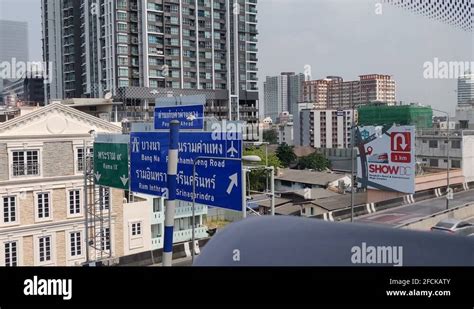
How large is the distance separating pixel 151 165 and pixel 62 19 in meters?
2.17

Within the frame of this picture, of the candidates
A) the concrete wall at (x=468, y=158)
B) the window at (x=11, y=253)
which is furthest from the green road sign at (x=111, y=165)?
the concrete wall at (x=468, y=158)

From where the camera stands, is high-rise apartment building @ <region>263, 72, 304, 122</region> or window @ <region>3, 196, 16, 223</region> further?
high-rise apartment building @ <region>263, 72, 304, 122</region>

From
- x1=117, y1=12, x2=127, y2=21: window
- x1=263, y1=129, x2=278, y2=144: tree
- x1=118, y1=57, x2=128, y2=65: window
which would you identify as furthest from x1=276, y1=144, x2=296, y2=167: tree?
x1=117, y1=12, x2=127, y2=21: window

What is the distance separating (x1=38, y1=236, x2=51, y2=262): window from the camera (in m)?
2.93

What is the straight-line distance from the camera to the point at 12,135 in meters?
2.95

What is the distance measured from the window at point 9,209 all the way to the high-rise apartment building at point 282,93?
1.75 metres

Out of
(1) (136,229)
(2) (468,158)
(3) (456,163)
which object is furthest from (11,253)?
(2) (468,158)

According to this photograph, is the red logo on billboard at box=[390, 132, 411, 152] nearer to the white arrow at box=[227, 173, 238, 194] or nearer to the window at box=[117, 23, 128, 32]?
the white arrow at box=[227, 173, 238, 194]

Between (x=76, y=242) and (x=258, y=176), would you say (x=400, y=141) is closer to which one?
(x=258, y=176)

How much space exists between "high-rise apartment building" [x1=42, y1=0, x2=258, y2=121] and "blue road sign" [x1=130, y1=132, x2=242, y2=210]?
0.75 meters

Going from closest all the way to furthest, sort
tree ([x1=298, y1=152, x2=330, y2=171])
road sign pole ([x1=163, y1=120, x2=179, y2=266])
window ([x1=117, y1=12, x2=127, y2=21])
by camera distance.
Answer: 1. road sign pole ([x1=163, y1=120, x2=179, y2=266])
2. tree ([x1=298, y1=152, x2=330, y2=171])
3. window ([x1=117, y1=12, x2=127, y2=21])

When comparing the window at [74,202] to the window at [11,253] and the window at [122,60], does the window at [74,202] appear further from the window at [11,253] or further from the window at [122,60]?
the window at [122,60]
